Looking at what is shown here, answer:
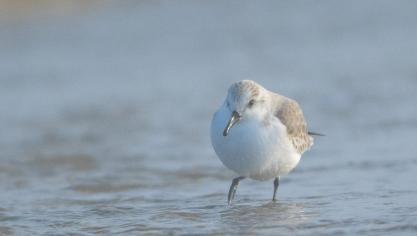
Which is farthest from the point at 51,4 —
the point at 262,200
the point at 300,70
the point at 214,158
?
the point at 262,200

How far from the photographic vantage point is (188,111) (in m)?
11.2

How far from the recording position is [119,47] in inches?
622

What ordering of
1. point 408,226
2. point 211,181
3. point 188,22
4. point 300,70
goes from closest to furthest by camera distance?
point 408,226 < point 211,181 < point 300,70 < point 188,22

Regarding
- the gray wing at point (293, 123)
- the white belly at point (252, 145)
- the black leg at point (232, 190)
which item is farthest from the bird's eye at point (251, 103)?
the black leg at point (232, 190)

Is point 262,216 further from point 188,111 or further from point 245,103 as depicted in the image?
point 188,111

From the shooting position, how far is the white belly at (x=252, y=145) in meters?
6.34

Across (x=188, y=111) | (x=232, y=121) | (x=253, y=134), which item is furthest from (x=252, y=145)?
(x=188, y=111)

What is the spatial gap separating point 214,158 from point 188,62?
18.5ft

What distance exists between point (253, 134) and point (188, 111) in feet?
16.1

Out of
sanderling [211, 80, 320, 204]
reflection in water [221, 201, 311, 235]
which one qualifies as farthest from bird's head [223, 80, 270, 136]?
reflection in water [221, 201, 311, 235]

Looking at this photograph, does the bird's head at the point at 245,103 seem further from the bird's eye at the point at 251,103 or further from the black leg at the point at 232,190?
the black leg at the point at 232,190

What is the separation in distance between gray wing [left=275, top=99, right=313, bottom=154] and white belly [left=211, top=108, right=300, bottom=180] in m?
0.10

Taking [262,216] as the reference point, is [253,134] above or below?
above

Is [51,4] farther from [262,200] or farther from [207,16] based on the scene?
[262,200]
